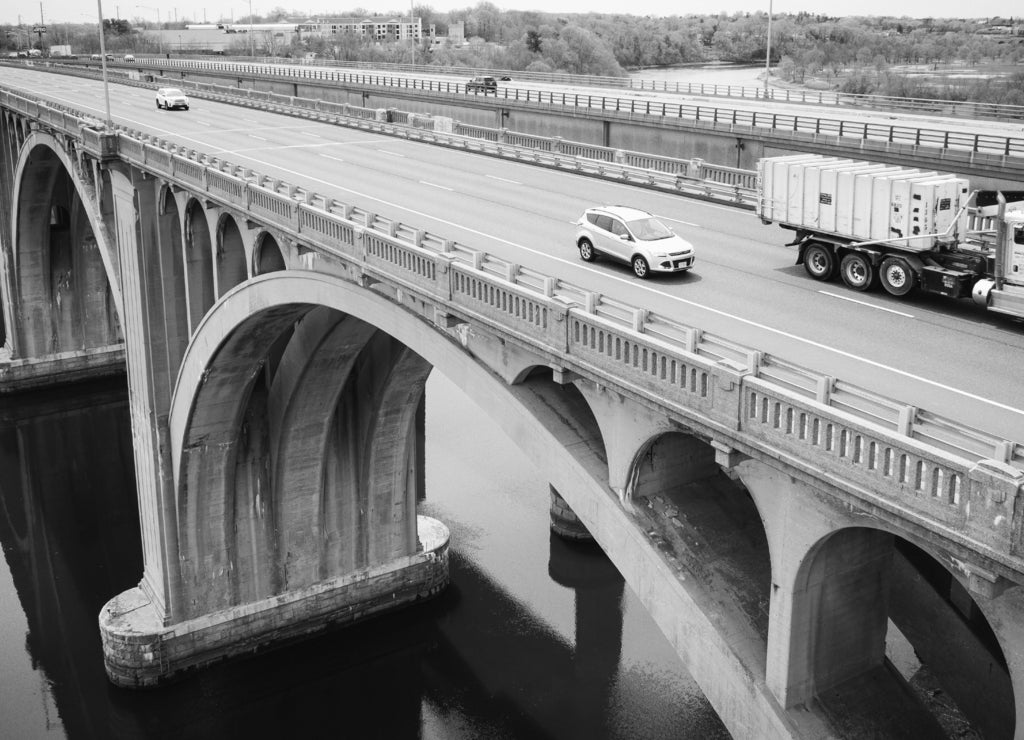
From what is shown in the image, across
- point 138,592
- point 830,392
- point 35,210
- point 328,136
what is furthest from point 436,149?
point 830,392

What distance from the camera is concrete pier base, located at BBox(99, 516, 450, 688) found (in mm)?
33594

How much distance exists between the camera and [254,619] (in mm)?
35000

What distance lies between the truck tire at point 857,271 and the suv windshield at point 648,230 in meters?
3.49

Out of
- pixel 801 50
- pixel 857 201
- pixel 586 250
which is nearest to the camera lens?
pixel 857 201

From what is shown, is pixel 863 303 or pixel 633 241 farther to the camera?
pixel 633 241

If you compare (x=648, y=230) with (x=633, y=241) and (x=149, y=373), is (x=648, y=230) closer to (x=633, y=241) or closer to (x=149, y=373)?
(x=633, y=241)

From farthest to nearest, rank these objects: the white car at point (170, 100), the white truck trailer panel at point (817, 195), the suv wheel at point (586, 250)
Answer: the white car at point (170, 100), the suv wheel at point (586, 250), the white truck trailer panel at point (817, 195)

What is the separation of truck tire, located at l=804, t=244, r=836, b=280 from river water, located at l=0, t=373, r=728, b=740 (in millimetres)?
14638

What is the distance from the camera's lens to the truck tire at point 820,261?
2061 centimetres

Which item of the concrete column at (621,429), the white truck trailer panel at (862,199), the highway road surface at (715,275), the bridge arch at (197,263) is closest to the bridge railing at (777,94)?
the highway road surface at (715,275)

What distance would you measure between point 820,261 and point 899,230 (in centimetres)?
204

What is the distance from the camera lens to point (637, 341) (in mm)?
13766

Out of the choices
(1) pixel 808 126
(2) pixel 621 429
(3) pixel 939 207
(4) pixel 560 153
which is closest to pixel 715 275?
(3) pixel 939 207

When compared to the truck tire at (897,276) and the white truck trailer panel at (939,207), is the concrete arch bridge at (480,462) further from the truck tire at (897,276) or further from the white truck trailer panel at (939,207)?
the white truck trailer panel at (939,207)
